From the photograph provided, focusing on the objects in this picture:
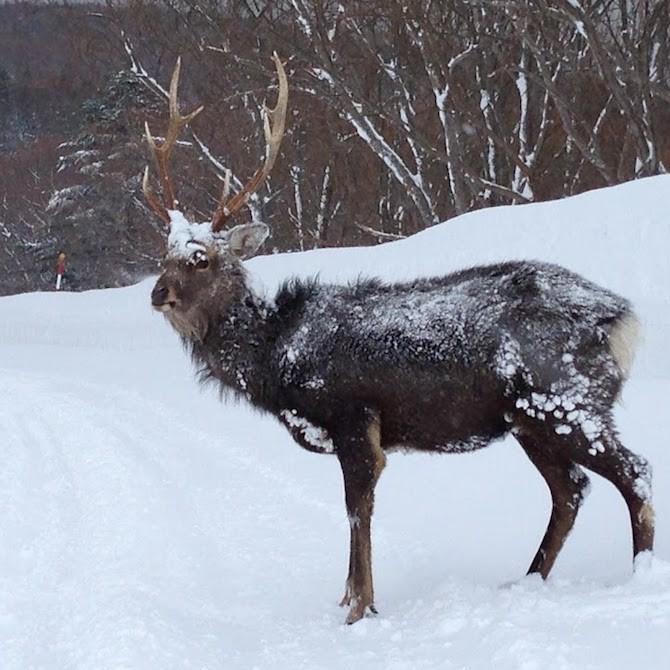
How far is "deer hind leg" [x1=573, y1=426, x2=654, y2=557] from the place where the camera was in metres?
4.60

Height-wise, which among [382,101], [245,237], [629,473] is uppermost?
[382,101]

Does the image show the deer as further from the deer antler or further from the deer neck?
the deer antler

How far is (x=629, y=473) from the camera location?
464cm

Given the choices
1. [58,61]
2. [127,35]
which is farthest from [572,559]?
[58,61]

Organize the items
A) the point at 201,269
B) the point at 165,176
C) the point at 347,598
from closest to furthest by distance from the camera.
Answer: the point at 347,598
the point at 201,269
the point at 165,176

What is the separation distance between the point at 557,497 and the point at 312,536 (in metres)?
1.65

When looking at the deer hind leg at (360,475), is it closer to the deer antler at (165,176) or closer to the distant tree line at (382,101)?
the deer antler at (165,176)

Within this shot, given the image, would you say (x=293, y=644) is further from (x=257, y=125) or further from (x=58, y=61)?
(x=58, y=61)

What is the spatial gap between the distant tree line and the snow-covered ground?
21.9 ft

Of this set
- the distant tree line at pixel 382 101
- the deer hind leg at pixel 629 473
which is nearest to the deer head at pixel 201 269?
the deer hind leg at pixel 629 473

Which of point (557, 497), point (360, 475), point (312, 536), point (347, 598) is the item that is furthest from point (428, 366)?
point (312, 536)

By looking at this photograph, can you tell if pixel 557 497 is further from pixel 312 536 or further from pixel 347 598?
pixel 312 536

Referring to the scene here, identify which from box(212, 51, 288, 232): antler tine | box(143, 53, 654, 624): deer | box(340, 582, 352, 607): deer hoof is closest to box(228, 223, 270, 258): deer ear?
box(212, 51, 288, 232): antler tine

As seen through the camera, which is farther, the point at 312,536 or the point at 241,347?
the point at 312,536
